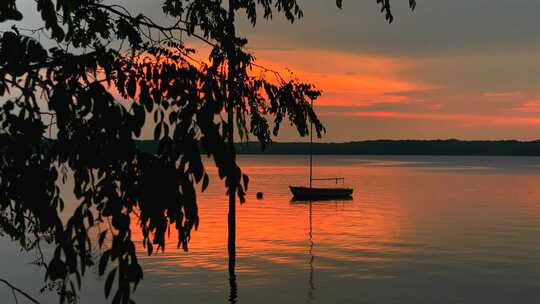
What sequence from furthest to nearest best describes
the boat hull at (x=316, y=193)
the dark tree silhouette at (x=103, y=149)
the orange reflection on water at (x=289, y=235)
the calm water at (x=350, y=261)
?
1. the boat hull at (x=316, y=193)
2. the orange reflection on water at (x=289, y=235)
3. the calm water at (x=350, y=261)
4. the dark tree silhouette at (x=103, y=149)

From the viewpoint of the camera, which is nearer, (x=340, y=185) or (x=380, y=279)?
(x=380, y=279)

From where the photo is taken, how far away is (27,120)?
238 inches

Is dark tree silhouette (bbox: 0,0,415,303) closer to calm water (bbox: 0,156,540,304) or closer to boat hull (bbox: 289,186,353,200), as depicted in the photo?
calm water (bbox: 0,156,540,304)

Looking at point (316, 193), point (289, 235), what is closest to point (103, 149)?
point (289, 235)

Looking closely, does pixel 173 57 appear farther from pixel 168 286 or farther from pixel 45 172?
pixel 168 286

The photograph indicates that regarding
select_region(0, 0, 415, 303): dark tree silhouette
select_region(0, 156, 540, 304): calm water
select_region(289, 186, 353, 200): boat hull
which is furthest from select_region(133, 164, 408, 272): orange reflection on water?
select_region(0, 0, 415, 303): dark tree silhouette

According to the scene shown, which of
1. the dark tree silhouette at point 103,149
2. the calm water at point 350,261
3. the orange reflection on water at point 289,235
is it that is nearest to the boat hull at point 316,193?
the orange reflection on water at point 289,235

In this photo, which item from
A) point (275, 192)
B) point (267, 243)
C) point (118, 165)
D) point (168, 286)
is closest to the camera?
point (118, 165)

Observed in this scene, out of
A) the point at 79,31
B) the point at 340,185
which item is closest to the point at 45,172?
the point at 79,31

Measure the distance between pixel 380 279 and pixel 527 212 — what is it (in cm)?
5326

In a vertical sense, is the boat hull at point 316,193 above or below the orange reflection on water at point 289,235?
above

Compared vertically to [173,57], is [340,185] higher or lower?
lower

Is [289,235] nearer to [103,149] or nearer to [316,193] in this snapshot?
[316,193]

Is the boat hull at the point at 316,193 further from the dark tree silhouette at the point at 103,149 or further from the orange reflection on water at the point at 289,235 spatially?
the dark tree silhouette at the point at 103,149
